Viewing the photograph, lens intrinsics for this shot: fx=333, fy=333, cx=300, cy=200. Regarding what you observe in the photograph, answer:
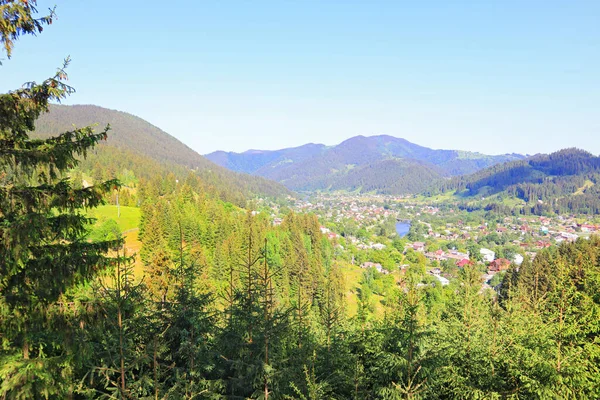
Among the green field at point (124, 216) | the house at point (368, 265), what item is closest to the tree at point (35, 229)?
the green field at point (124, 216)

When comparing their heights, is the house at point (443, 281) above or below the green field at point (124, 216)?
below

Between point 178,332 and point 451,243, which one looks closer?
point 178,332

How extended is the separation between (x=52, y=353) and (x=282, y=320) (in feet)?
17.7

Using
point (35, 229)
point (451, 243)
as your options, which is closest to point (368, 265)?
point (451, 243)

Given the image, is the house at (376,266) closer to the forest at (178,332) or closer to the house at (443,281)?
the house at (443,281)

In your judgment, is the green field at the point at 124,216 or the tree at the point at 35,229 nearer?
the tree at the point at 35,229

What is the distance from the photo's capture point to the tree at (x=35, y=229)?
5.70m

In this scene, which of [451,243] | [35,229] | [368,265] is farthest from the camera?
[451,243]

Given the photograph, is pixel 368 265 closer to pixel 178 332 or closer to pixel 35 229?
pixel 178 332

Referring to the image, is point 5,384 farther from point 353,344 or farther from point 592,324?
point 592,324

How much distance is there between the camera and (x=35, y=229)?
5621 mm

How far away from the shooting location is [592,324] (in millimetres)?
11422

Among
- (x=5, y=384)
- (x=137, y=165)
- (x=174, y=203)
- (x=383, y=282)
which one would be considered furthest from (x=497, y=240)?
(x=5, y=384)

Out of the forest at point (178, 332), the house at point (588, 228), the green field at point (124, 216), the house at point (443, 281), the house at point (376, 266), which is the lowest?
the house at point (443, 281)
